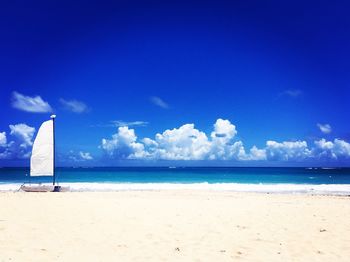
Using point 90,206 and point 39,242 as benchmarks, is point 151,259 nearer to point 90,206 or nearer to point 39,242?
point 39,242

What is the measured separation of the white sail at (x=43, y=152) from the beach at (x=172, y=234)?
40.8 ft

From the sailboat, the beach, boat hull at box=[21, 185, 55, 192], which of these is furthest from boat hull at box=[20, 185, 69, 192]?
the beach

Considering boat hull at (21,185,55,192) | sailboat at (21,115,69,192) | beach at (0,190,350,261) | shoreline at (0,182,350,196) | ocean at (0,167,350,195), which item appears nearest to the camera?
beach at (0,190,350,261)

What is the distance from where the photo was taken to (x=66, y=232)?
33.0 feet

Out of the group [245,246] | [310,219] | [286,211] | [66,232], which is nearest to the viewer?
[245,246]

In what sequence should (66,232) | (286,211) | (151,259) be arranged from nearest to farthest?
1. (151,259)
2. (66,232)
3. (286,211)

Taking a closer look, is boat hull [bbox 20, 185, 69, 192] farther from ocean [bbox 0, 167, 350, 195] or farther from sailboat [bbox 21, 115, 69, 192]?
ocean [bbox 0, 167, 350, 195]

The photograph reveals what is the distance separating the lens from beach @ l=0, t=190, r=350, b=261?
798 centimetres

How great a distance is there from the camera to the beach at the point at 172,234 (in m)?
7.98

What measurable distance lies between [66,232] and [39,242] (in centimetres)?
125

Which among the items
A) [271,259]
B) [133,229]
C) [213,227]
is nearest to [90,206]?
[133,229]

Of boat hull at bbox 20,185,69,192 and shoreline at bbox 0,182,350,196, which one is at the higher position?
boat hull at bbox 20,185,69,192

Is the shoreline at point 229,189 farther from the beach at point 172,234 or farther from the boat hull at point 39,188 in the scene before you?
the beach at point 172,234

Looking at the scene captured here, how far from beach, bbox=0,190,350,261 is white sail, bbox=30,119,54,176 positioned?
12.4 meters
